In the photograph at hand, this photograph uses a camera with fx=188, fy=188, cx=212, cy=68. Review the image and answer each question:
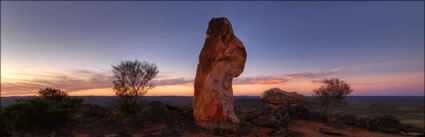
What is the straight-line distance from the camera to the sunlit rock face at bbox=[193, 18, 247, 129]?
11.8 meters

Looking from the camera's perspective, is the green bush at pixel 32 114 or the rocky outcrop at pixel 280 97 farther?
the rocky outcrop at pixel 280 97

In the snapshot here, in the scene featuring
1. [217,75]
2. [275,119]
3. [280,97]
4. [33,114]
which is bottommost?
[275,119]

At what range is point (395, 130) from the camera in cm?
1513

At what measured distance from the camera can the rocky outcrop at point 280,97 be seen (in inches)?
813

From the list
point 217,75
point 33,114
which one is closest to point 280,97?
point 217,75

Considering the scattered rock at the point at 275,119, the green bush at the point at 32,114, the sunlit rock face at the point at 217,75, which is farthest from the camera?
the scattered rock at the point at 275,119

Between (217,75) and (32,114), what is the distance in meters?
13.8

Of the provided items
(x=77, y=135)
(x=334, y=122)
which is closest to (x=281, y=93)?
(x=334, y=122)

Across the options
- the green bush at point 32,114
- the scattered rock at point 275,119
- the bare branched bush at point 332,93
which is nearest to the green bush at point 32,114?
the green bush at point 32,114

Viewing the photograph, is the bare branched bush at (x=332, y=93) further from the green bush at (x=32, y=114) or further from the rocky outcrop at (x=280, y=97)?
the green bush at (x=32, y=114)

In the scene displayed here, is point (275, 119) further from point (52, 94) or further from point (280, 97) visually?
point (52, 94)

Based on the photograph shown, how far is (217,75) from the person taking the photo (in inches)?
487

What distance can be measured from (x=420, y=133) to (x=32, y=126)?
1144 inches

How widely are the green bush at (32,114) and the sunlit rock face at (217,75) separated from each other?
10.8m
